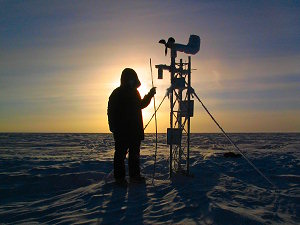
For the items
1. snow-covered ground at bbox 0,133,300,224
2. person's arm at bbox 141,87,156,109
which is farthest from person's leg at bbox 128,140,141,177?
person's arm at bbox 141,87,156,109

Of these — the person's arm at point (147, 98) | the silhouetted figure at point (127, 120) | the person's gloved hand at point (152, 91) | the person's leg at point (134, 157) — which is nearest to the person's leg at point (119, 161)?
the silhouetted figure at point (127, 120)

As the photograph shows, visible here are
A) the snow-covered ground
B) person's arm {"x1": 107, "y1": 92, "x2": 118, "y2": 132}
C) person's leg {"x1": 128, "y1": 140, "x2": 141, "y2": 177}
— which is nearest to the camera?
the snow-covered ground

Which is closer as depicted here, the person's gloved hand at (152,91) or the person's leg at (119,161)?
the person's leg at (119,161)

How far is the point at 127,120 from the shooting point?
246 inches

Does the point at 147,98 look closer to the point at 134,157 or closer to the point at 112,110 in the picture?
the point at 112,110

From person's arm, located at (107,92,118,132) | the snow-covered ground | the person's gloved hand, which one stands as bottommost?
the snow-covered ground

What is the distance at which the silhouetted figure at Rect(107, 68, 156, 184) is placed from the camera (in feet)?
20.2

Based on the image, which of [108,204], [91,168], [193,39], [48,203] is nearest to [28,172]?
[91,168]

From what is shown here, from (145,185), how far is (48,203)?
6.73 feet

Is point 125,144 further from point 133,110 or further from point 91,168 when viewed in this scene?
point 91,168

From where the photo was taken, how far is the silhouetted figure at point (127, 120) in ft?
20.2

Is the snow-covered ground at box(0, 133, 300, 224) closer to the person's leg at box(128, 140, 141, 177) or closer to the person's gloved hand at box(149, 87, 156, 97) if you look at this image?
the person's leg at box(128, 140, 141, 177)

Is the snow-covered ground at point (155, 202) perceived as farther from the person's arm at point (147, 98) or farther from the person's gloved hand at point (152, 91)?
the person's gloved hand at point (152, 91)

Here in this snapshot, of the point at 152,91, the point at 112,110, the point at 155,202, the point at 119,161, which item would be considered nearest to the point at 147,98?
the point at 152,91
